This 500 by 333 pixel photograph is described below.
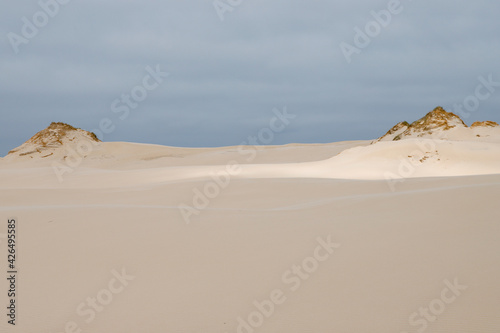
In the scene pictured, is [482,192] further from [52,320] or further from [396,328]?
[52,320]

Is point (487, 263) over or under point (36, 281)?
under

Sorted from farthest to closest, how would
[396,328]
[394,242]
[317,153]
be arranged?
1. [317,153]
2. [394,242]
3. [396,328]

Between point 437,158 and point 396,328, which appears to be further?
point 437,158

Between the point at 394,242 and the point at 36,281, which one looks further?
the point at 394,242

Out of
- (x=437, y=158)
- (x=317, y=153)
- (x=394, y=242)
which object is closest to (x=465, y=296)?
(x=394, y=242)

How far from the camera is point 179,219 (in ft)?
13.0

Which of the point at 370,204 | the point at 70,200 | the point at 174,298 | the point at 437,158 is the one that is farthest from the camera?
the point at 437,158

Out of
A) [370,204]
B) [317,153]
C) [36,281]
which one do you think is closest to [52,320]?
[36,281]

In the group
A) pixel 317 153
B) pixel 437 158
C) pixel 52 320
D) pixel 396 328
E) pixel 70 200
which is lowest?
pixel 396 328

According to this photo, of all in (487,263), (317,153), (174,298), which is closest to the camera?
(174,298)

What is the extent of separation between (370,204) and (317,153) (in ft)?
48.5

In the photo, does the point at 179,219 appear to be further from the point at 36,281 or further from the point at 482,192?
the point at 482,192

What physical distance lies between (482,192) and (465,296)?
212 centimetres

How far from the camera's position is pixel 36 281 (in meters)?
2.70
